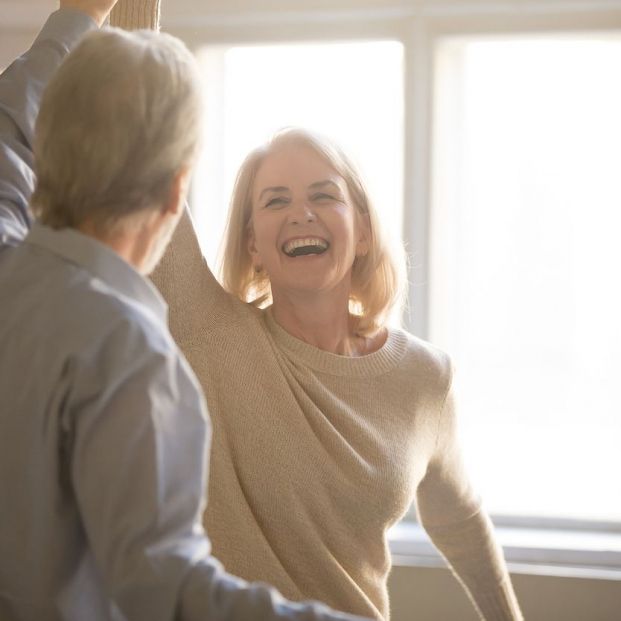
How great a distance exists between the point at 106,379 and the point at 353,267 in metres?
1.07

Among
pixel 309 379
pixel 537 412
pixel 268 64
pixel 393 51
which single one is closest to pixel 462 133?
pixel 393 51

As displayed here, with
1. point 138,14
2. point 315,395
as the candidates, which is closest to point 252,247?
point 315,395

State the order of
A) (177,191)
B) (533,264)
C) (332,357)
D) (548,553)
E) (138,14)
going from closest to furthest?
(177,191) < (138,14) < (332,357) < (548,553) < (533,264)

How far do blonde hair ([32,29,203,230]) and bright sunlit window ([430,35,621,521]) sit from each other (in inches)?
72.3

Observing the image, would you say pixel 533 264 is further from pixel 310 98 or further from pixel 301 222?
pixel 301 222

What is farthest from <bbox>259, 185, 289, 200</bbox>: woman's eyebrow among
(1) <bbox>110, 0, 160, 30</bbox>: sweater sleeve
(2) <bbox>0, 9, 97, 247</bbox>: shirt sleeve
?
(2) <bbox>0, 9, 97, 247</bbox>: shirt sleeve

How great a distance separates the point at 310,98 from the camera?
9.31ft

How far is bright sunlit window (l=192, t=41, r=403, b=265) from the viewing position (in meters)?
2.80

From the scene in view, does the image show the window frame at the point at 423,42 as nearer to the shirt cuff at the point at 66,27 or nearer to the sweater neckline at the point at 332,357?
the sweater neckline at the point at 332,357

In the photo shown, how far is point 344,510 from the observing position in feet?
5.33

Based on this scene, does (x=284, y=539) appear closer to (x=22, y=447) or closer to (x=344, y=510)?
(x=344, y=510)

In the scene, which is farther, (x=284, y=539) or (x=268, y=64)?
(x=268, y=64)

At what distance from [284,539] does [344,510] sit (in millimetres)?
114

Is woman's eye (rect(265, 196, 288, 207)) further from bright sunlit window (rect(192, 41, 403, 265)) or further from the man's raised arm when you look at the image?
bright sunlit window (rect(192, 41, 403, 265))
